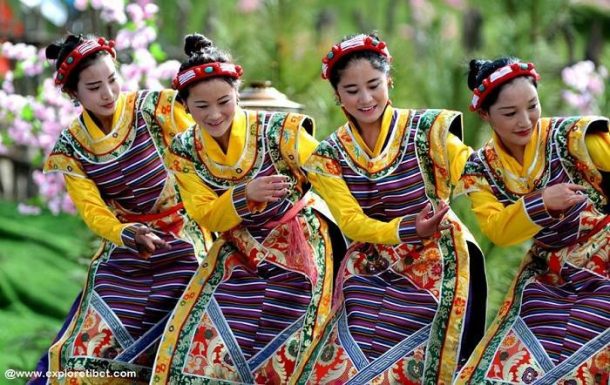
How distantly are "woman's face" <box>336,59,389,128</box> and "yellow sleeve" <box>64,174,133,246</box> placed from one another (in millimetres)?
1111

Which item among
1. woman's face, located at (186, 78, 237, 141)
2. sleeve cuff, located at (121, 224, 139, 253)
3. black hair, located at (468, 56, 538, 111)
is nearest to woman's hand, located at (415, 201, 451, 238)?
black hair, located at (468, 56, 538, 111)

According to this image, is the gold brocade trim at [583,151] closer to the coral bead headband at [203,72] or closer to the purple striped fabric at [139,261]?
the coral bead headband at [203,72]

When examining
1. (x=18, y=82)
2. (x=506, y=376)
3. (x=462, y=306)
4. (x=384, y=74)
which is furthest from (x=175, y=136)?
(x=18, y=82)

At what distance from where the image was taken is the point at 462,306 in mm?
3887

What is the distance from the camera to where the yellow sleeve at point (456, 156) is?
3908mm

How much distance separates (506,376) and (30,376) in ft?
7.01

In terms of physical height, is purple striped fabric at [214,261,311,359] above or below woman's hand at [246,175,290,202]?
below

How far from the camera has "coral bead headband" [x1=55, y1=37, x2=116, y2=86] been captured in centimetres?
453

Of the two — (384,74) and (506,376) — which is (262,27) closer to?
(384,74)

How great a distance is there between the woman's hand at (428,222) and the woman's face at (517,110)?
32 centimetres

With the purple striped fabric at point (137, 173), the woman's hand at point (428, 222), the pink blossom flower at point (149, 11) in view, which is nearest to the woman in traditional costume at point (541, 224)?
the woman's hand at point (428, 222)

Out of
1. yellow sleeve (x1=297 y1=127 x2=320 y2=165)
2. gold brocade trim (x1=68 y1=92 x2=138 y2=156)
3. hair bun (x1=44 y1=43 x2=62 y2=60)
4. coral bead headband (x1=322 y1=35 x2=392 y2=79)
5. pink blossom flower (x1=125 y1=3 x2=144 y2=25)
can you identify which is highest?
pink blossom flower (x1=125 y1=3 x2=144 y2=25)

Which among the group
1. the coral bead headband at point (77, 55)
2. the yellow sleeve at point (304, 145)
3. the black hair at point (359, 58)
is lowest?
the yellow sleeve at point (304, 145)

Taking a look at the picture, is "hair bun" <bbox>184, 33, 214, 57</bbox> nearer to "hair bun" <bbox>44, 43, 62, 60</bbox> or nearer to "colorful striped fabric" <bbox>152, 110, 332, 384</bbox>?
"colorful striped fabric" <bbox>152, 110, 332, 384</bbox>
